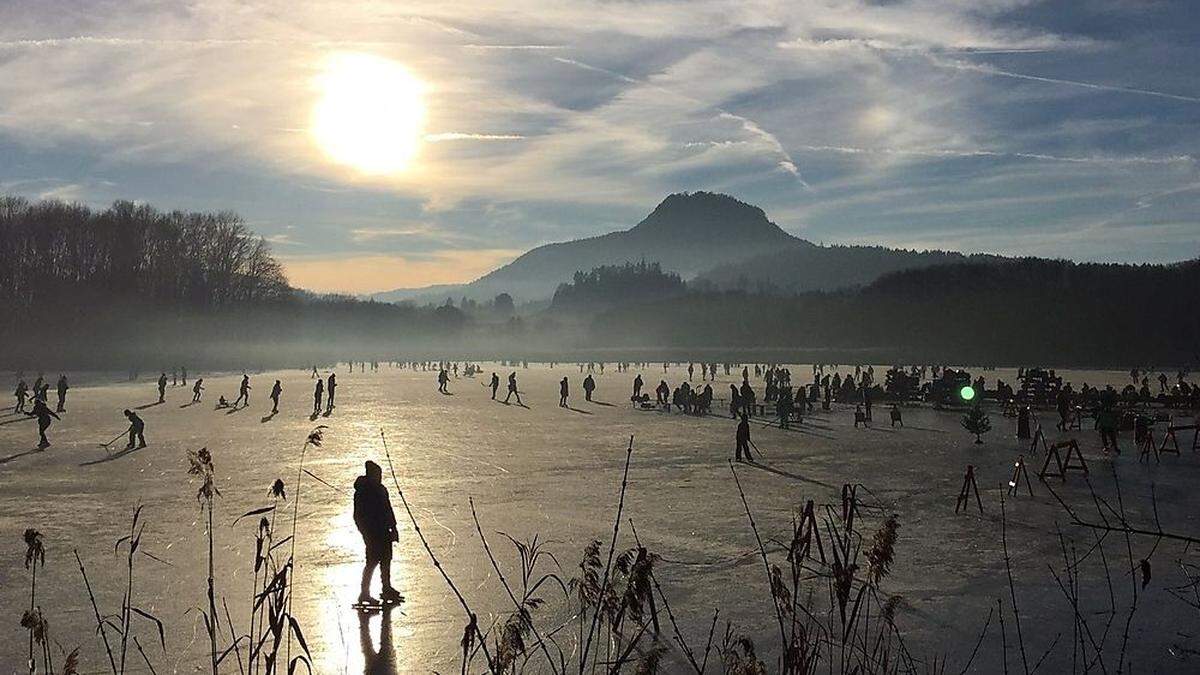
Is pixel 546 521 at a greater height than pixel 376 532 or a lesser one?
lesser

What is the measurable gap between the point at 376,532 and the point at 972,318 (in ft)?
406

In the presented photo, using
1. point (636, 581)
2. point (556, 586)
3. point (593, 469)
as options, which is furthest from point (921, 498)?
point (636, 581)

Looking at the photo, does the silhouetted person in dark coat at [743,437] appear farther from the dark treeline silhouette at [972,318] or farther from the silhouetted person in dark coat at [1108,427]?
the dark treeline silhouette at [972,318]

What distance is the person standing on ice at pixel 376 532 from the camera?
8352mm

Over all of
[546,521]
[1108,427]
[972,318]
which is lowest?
[546,521]

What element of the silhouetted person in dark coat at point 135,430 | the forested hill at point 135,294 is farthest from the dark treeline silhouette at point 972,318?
the silhouetted person in dark coat at point 135,430

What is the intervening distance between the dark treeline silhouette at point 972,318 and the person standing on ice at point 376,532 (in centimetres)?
9707

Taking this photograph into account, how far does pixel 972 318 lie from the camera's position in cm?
12050

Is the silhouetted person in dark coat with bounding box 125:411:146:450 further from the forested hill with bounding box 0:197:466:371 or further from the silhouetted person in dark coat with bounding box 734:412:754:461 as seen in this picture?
the forested hill with bounding box 0:197:466:371

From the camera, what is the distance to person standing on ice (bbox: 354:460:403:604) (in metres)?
8.35

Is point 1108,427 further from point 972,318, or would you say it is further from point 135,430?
point 972,318

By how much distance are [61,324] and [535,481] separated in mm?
72246

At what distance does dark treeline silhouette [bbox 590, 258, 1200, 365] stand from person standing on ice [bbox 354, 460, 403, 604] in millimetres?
97074

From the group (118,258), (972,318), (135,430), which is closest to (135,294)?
(118,258)
